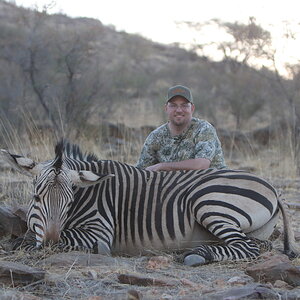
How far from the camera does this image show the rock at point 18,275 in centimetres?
364

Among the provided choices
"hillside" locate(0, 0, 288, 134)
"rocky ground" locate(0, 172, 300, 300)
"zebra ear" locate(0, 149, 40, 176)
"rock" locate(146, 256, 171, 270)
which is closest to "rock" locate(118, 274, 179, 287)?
"rocky ground" locate(0, 172, 300, 300)

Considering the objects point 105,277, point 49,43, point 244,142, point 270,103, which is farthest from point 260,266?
point 270,103

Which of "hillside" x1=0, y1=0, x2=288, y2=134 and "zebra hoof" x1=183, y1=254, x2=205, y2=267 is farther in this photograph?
"hillside" x1=0, y1=0, x2=288, y2=134

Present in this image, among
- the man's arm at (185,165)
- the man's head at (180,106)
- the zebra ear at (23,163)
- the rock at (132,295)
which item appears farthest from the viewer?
the man's head at (180,106)

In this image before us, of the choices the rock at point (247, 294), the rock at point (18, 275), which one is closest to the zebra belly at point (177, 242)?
the rock at point (18, 275)

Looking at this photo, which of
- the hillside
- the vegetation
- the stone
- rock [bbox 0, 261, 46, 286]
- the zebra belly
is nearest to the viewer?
rock [bbox 0, 261, 46, 286]

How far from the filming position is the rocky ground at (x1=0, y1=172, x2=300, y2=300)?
3.45 m

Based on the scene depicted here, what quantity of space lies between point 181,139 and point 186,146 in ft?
0.41

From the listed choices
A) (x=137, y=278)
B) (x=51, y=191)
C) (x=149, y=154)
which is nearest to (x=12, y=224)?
(x=51, y=191)

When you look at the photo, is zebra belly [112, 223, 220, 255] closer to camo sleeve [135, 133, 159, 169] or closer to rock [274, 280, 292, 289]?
rock [274, 280, 292, 289]

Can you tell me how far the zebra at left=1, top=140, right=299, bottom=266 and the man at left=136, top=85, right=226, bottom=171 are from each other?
41.8 inches

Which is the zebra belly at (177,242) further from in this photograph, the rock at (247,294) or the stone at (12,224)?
the rock at (247,294)

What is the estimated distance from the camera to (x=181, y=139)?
6.58 metres

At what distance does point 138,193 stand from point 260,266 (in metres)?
1.56
